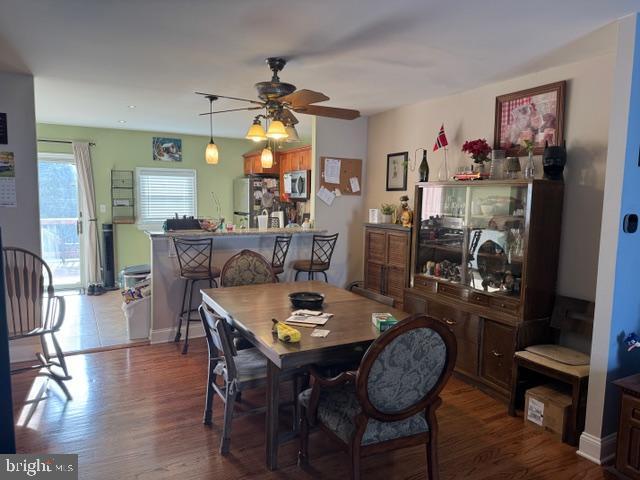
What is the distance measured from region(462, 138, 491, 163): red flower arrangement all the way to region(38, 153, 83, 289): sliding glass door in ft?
18.0

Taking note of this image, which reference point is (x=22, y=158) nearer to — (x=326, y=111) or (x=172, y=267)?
(x=172, y=267)

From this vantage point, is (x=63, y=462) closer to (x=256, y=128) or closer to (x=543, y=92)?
(x=256, y=128)

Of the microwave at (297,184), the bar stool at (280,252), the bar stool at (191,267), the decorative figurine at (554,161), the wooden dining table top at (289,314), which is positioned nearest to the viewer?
the wooden dining table top at (289,314)

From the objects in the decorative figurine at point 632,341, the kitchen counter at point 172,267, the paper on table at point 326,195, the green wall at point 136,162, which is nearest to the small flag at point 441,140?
the paper on table at point 326,195

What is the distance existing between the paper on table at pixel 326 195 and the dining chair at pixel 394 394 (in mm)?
3191

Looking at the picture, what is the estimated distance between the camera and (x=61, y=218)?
629 centimetres

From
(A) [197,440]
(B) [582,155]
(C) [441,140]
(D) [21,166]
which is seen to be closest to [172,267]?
(D) [21,166]

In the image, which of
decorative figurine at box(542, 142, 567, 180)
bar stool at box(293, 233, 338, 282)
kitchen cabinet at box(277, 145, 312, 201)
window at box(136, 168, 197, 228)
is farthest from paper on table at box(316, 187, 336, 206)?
window at box(136, 168, 197, 228)

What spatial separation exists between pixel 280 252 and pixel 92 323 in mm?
2213

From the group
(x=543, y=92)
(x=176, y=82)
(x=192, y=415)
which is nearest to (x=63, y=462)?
(x=192, y=415)

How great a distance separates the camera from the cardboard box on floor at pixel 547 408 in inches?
103

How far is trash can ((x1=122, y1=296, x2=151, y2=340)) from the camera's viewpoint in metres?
4.11

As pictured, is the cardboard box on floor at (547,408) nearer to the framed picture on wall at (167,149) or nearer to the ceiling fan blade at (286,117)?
the ceiling fan blade at (286,117)

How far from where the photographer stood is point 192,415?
9.22 ft
